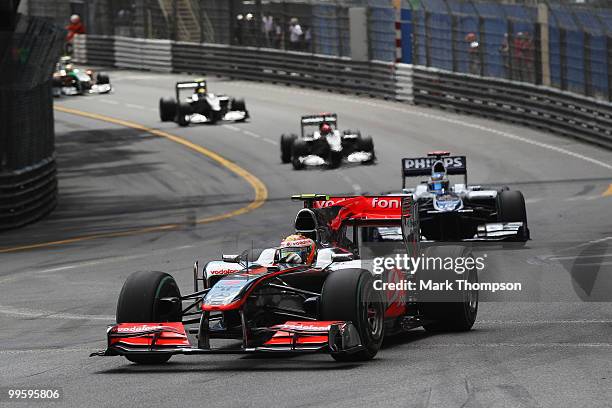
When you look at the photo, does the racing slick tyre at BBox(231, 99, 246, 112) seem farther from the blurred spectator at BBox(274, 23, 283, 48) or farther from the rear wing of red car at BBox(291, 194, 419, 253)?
the rear wing of red car at BBox(291, 194, 419, 253)

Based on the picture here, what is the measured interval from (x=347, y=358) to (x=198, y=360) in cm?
151

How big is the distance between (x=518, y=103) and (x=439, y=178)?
64.3 ft

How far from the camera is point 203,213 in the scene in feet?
96.6

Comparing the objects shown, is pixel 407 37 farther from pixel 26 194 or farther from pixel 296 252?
pixel 296 252

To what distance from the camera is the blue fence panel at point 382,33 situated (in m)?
47.4

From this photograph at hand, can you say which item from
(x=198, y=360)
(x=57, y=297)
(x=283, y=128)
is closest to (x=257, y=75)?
(x=283, y=128)

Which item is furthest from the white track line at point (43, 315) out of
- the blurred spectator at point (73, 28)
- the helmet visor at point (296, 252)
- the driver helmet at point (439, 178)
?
the blurred spectator at point (73, 28)

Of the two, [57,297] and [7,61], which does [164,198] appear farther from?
[57,297]

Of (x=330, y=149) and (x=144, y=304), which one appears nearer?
(x=144, y=304)

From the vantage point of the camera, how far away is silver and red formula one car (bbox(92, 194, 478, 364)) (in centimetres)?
1190

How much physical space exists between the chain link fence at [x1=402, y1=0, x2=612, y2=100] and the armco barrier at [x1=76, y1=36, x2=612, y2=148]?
0.37 meters

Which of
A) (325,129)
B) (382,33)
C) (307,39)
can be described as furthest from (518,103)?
(307,39)

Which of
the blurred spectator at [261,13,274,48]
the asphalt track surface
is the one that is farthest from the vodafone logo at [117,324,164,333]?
the blurred spectator at [261,13,274,48]

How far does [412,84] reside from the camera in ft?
153
